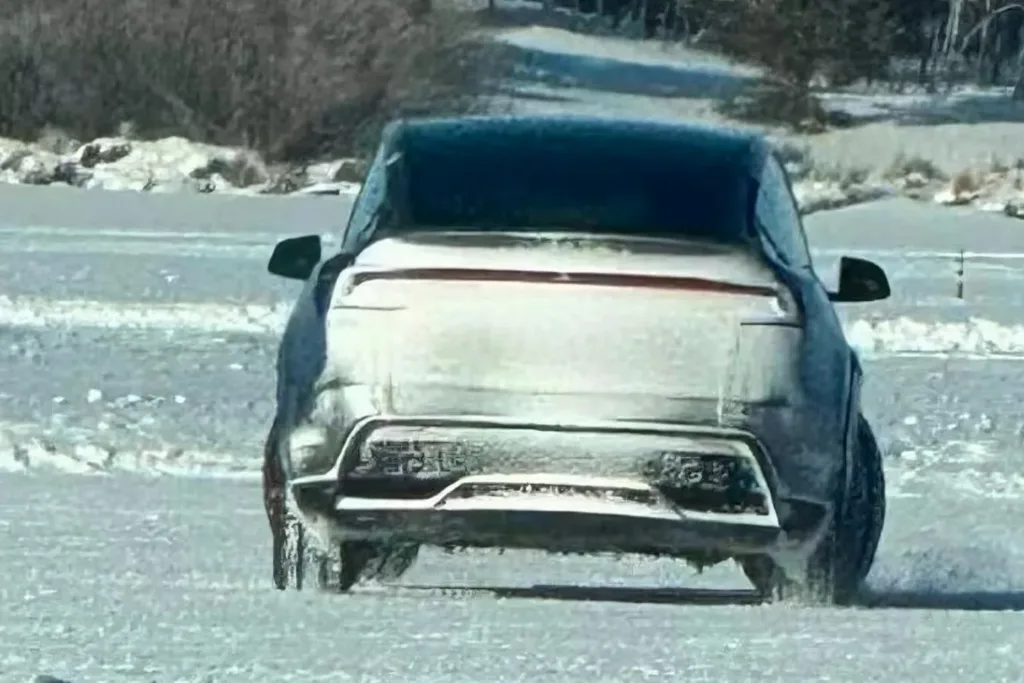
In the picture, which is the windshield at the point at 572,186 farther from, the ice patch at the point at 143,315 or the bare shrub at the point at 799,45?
the bare shrub at the point at 799,45

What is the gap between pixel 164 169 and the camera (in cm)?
1872

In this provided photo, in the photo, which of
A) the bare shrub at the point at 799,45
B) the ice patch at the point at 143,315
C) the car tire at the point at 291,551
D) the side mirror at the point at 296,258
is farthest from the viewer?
the bare shrub at the point at 799,45

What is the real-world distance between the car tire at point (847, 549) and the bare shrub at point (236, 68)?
567 inches

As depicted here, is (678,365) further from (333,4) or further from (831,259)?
(333,4)

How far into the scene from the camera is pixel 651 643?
4723 millimetres

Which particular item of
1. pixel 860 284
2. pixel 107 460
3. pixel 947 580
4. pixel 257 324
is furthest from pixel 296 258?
pixel 257 324

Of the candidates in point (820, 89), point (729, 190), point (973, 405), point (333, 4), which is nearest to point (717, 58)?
point (820, 89)

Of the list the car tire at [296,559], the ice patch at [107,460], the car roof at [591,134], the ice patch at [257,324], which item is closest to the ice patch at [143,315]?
the ice patch at [257,324]

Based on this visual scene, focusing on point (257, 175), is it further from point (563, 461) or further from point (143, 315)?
point (563, 461)

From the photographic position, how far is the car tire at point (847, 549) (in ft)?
15.9

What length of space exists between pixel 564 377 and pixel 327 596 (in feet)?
2.99

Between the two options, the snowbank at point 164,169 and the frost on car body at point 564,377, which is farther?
the snowbank at point 164,169

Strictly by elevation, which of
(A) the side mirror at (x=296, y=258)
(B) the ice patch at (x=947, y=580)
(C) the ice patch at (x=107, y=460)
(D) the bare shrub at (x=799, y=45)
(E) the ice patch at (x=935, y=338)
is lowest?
(D) the bare shrub at (x=799, y=45)

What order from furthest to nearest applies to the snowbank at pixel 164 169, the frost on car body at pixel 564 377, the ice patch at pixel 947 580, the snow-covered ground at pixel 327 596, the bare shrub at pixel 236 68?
the bare shrub at pixel 236 68 → the snowbank at pixel 164 169 → the ice patch at pixel 947 580 → the snow-covered ground at pixel 327 596 → the frost on car body at pixel 564 377
